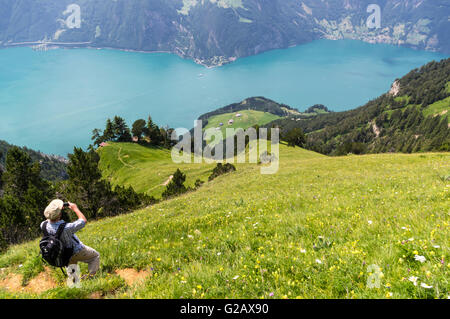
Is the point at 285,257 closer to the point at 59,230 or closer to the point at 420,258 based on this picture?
the point at 420,258

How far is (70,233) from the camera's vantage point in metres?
6.46

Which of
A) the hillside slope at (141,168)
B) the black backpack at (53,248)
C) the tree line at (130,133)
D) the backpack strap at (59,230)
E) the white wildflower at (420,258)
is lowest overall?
the hillside slope at (141,168)

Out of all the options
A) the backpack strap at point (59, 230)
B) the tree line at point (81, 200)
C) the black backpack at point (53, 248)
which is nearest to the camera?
the black backpack at point (53, 248)

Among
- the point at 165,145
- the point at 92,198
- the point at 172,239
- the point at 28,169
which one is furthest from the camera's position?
the point at 165,145

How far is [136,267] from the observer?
23.3 feet

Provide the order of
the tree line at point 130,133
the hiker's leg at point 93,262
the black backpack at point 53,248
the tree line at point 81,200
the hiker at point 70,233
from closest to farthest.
Answer: the black backpack at point 53,248, the hiker at point 70,233, the hiker's leg at point 93,262, the tree line at point 81,200, the tree line at point 130,133

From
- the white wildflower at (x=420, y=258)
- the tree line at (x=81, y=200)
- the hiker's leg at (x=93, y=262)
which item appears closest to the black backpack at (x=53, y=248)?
the hiker's leg at (x=93, y=262)

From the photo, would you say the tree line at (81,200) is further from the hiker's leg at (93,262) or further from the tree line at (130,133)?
the tree line at (130,133)

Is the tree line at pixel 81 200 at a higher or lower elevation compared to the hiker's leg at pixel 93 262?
lower

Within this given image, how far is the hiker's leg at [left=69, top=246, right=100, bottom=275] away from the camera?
671 centimetres

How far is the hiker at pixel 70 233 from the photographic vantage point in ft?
20.3
